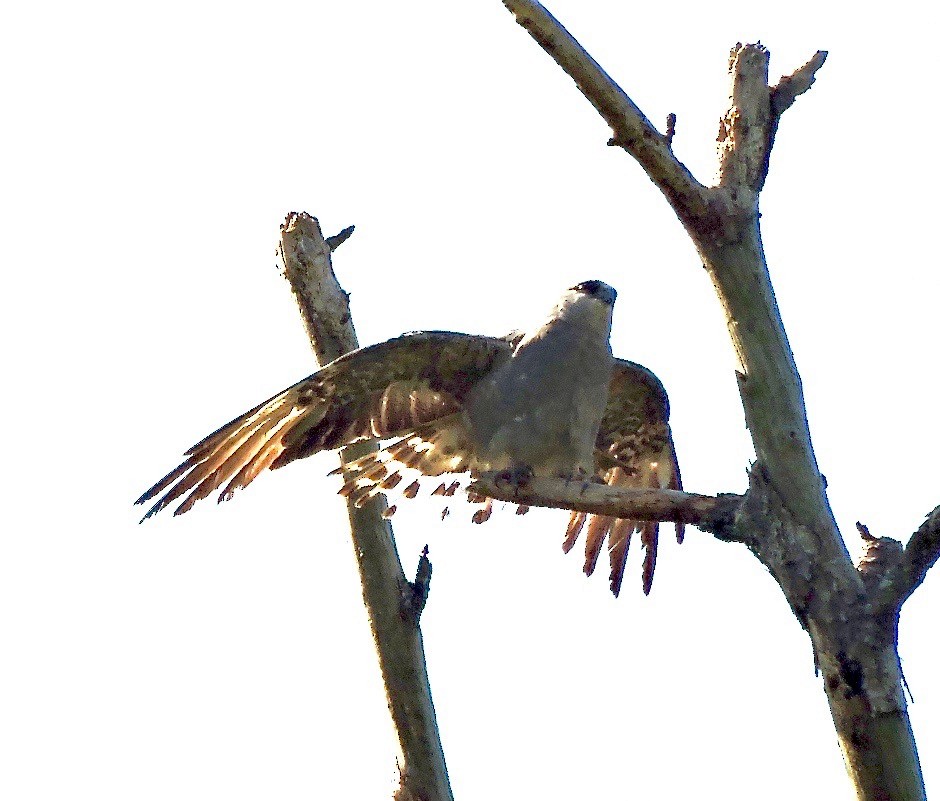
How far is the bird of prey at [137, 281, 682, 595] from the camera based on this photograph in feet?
22.8

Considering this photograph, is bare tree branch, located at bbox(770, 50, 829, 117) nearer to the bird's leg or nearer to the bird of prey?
the bird of prey

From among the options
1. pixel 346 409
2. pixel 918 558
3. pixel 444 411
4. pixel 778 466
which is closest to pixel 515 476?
pixel 444 411

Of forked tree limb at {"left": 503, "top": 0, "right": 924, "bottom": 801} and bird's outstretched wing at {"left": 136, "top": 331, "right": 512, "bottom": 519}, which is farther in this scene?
bird's outstretched wing at {"left": 136, "top": 331, "right": 512, "bottom": 519}

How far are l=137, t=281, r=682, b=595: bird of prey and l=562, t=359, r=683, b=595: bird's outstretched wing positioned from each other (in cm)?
61

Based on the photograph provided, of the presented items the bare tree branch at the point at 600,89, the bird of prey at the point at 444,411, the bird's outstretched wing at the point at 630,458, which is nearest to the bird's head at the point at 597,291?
the bird of prey at the point at 444,411

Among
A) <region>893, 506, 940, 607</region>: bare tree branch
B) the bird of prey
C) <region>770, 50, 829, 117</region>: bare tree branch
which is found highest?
<region>770, 50, 829, 117</region>: bare tree branch

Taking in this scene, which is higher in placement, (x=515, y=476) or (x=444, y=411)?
(x=444, y=411)

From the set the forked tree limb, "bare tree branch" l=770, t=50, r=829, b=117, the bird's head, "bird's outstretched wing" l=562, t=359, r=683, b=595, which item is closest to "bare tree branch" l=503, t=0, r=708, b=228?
the forked tree limb

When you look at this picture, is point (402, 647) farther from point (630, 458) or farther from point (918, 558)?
point (630, 458)

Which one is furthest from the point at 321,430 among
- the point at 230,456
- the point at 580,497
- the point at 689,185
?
the point at 689,185

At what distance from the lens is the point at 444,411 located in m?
7.45

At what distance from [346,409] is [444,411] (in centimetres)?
56

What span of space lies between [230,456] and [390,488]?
92 centimetres

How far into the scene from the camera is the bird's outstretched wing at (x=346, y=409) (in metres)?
6.90
